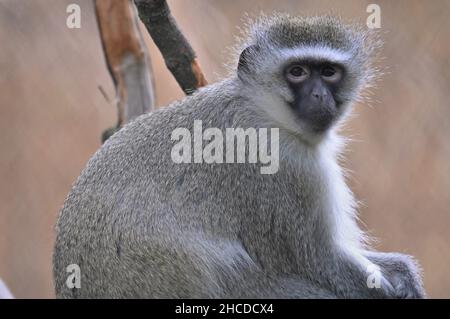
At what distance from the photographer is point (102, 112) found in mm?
10344

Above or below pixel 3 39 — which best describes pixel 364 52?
below

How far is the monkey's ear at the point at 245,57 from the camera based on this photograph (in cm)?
538

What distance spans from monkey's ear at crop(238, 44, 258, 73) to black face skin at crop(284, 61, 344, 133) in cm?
30

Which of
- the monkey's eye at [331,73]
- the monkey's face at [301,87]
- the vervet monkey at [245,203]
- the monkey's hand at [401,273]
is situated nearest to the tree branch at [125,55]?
the vervet monkey at [245,203]

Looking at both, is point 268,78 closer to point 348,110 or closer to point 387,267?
point 348,110

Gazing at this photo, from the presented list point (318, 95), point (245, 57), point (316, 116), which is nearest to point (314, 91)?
point (318, 95)

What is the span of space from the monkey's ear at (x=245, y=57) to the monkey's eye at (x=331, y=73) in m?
0.50

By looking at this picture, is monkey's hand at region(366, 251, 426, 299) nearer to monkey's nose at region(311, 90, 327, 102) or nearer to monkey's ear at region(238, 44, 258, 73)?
monkey's nose at region(311, 90, 327, 102)

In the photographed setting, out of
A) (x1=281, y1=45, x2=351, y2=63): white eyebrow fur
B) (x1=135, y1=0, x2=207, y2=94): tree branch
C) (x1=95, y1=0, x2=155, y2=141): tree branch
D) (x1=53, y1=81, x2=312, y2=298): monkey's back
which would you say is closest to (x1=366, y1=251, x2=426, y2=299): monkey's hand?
(x1=53, y1=81, x2=312, y2=298): monkey's back

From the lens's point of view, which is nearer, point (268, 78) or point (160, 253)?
point (160, 253)

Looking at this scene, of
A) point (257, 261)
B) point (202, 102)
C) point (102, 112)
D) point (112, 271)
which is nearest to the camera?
point (112, 271)

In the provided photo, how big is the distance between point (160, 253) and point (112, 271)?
11.0 inches

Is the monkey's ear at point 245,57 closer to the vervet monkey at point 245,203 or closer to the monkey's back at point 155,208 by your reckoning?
the vervet monkey at point 245,203

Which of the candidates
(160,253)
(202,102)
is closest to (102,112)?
(202,102)
